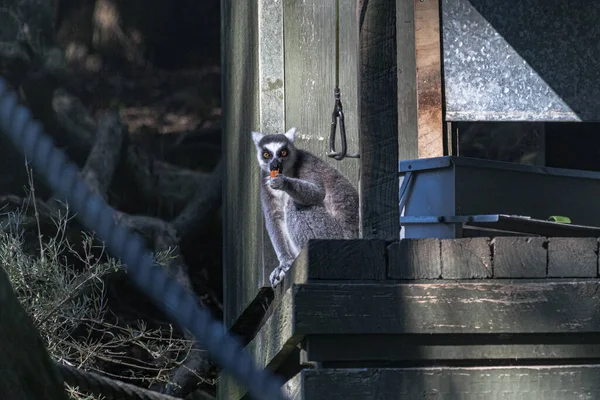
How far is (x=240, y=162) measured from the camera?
6.04 metres

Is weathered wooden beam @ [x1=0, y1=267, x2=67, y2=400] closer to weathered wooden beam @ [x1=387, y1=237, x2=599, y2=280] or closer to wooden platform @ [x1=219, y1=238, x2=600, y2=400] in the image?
wooden platform @ [x1=219, y1=238, x2=600, y2=400]

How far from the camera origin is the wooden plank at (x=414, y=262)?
270 cm

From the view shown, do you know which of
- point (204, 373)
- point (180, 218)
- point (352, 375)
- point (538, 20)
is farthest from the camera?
point (180, 218)

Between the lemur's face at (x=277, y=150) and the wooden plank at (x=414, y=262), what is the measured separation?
2159mm

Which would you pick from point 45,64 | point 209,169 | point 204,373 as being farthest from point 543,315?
point 45,64

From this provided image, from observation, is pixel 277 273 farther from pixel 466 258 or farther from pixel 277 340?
pixel 466 258

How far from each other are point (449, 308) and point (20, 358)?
47.3 inches

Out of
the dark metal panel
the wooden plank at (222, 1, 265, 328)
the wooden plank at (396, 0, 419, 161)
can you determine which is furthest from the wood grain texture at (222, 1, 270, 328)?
the dark metal panel

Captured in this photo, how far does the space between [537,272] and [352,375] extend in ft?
1.84

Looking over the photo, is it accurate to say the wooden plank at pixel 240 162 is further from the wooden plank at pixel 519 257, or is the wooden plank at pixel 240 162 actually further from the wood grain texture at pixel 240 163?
the wooden plank at pixel 519 257

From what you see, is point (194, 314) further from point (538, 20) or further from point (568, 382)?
point (538, 20)

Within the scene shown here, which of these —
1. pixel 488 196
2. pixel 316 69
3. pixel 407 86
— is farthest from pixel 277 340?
pixel 407 86

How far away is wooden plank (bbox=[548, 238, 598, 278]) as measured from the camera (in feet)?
9.11

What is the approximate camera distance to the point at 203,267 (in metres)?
8.52
